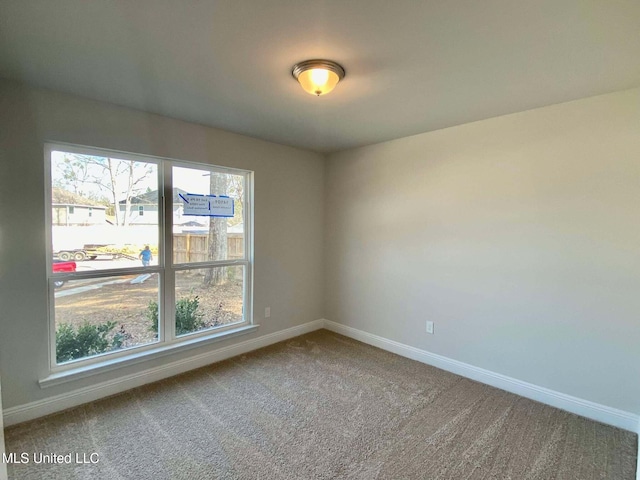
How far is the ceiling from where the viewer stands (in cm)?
154

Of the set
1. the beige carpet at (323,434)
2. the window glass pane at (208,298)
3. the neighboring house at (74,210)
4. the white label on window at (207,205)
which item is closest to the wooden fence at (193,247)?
the window glass pane at (208,298)

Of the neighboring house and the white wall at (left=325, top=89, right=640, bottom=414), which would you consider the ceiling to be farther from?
the neighboring house

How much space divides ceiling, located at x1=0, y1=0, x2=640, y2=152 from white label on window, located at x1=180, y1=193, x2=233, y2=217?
841 millimetres

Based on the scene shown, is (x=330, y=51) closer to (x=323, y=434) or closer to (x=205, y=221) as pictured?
(x=205, y=221)

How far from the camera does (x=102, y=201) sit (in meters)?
2.77

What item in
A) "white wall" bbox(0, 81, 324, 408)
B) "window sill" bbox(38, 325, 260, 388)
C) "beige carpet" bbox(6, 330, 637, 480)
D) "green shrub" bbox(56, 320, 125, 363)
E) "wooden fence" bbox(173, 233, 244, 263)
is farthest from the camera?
"wooden fence" bbox(173, 233, 244, 263)

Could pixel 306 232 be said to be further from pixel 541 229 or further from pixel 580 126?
pixel 580 126

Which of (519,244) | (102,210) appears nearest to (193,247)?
(102,210)

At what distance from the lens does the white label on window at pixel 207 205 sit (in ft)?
10.6

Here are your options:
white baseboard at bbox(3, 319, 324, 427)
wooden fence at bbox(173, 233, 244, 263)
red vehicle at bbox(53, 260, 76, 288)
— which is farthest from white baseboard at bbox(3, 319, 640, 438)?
wooden fence at bbox(173, 233, 244, 263)

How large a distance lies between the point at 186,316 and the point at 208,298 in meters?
0.29

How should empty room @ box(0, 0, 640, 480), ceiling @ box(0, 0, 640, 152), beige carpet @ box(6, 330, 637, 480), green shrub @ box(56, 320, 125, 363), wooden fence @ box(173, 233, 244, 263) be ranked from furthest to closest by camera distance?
1. wooden fence @ box(173, 233, 244, 263)
2. green shrub @ box(56, 320, 125, 363)
3. beige carpet @ box(6, 330, 637, 480)
4. empty room @ box(0, 0, 640, 480)
5. ceiling @ box(0, 0, 640, 152)

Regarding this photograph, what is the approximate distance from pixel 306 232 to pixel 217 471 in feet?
9.18

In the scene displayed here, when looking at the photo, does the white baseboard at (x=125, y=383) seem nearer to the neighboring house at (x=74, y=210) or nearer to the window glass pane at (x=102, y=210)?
the window glass pane at (x=102, y=210)
